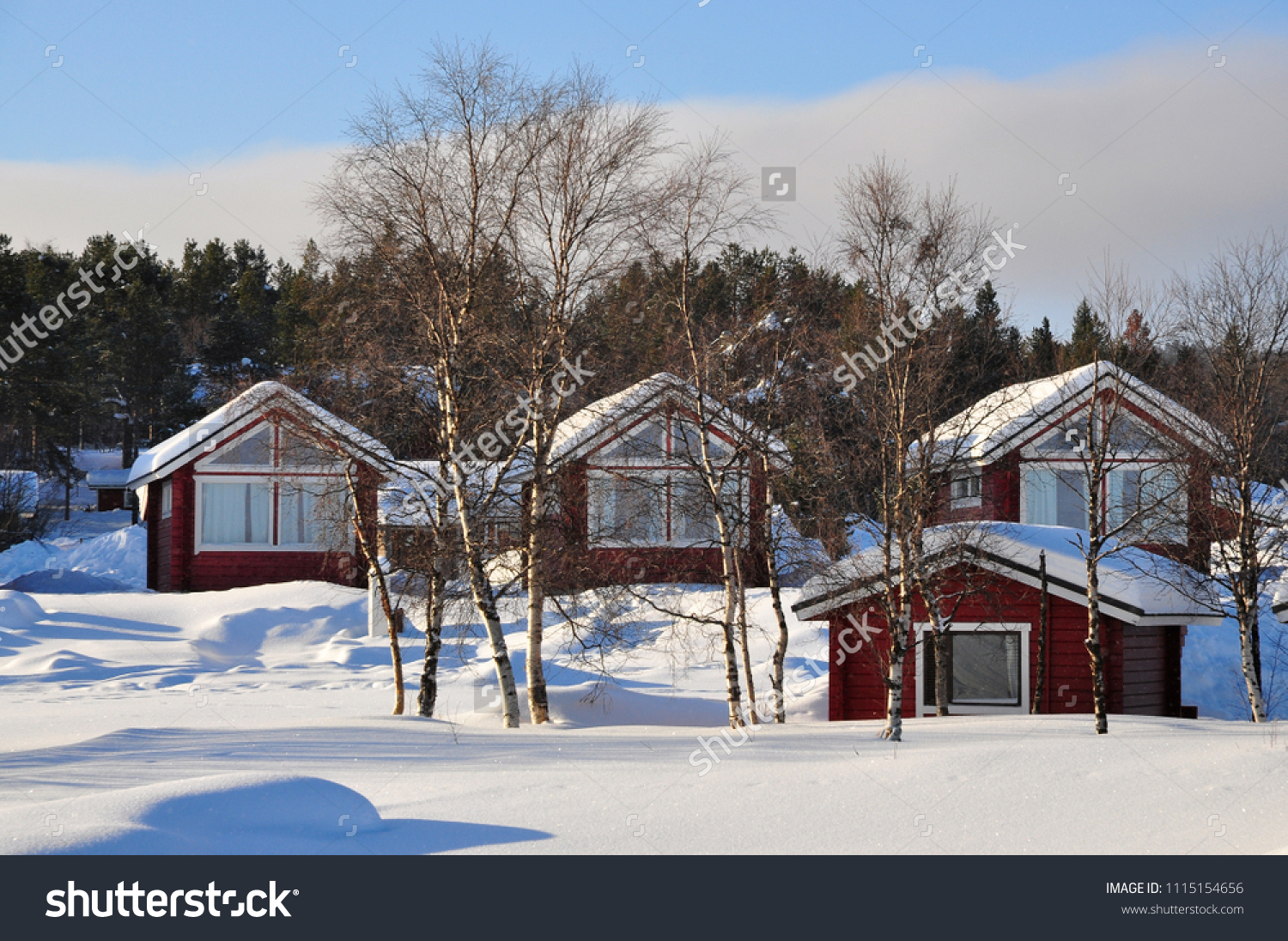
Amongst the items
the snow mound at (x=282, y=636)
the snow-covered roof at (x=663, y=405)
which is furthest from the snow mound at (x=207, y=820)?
the snow mound at (x=282, y=636)

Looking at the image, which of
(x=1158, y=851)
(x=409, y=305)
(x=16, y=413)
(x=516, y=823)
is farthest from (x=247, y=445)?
(x=1158, y=851)

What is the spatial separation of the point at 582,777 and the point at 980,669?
29.2 feet

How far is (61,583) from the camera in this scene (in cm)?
2995

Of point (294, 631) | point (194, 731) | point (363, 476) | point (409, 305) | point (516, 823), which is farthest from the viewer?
point (363, 476)

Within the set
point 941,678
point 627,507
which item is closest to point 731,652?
point 941,678

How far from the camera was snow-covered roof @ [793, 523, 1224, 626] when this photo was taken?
49.1 ft

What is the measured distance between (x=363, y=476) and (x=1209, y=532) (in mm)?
17713

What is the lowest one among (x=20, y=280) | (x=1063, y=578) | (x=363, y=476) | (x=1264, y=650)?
(x=1264, y=650)

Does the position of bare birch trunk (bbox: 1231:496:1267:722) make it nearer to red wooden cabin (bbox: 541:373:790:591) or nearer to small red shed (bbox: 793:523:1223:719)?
small red shed (bbox: 793:523:1223:719)

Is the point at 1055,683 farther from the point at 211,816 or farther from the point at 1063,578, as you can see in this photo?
the point at 211,816

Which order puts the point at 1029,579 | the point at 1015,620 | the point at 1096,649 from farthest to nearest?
the point at 1015,620
the point at 1029,579
the point at 1096,649

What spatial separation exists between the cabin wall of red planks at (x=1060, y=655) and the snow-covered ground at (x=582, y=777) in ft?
5.28

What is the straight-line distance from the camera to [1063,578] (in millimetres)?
15047

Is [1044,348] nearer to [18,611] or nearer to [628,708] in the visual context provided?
[628,708]
